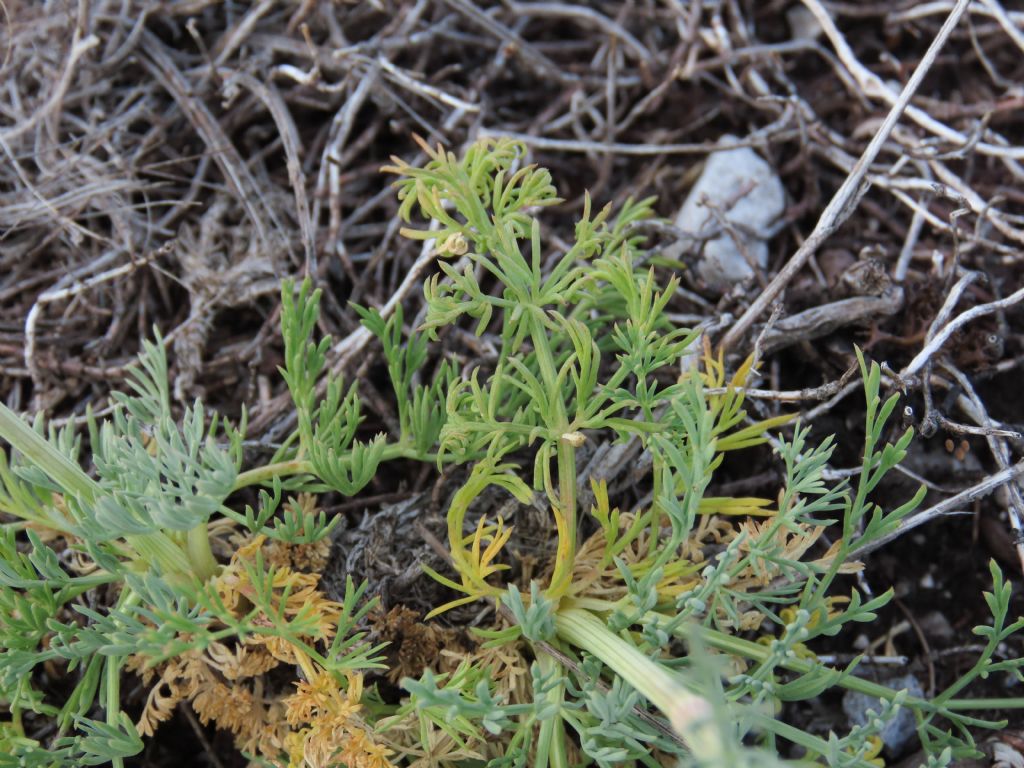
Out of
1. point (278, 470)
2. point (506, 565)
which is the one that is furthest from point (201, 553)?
point (506, 565)

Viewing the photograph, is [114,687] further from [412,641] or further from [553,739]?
[553,739]

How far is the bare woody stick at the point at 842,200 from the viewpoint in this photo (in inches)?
72.6

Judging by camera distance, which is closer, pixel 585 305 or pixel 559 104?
pixel 585 305

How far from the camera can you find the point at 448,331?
83.3 inches

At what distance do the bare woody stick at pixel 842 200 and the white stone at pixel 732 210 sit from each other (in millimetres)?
290

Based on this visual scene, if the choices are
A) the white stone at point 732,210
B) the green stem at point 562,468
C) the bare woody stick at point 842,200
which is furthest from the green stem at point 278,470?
the white stone at point 732,210

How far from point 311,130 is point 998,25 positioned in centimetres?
199

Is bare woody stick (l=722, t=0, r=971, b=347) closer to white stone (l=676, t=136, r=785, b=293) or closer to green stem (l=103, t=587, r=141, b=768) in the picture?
white stone (l=676, t=136, r=785, b=293)

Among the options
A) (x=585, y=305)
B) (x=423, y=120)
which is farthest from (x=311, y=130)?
(x=585, y=305)

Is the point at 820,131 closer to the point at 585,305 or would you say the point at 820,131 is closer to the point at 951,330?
the point at 951,330

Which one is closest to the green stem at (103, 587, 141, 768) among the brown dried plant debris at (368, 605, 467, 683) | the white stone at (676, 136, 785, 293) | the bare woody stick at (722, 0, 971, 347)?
the brown dried plant debris at (368, 605, 467, 683)

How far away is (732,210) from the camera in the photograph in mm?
2295

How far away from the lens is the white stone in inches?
87.4

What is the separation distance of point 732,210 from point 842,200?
0.43 meters
